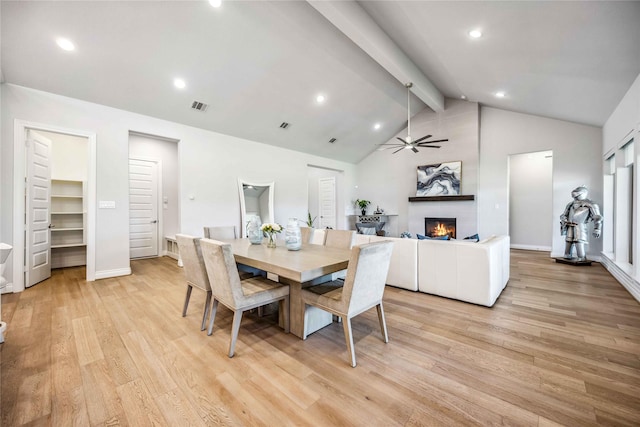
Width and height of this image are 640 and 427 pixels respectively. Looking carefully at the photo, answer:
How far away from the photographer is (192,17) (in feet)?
9.99

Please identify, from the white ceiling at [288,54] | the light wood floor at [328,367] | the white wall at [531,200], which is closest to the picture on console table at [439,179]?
the white wall at [531,200]

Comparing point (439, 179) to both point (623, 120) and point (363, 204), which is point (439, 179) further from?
point (623, 120)

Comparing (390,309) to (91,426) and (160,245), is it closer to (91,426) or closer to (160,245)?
(91,426)

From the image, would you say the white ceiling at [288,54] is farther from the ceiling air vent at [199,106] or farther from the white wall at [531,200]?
the white wall at [531,200]

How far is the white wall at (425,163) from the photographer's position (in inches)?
258

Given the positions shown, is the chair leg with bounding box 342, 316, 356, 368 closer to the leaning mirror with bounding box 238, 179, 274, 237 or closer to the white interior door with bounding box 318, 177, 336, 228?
the leaning mirror with bounding box 238, 179, 274, 237

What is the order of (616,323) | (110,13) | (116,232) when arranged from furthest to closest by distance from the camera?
(116,232), (110,13), (616,323)

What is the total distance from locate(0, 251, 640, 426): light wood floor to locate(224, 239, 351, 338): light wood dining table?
0.13 metres

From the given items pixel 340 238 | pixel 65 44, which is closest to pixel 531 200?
pixel 340 238

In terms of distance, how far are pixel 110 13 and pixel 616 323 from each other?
6.05 meters

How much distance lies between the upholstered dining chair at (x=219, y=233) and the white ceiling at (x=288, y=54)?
233cm

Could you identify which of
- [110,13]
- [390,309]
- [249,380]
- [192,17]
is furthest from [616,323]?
[110,13]

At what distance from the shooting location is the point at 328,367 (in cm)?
183

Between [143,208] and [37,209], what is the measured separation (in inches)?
83.9
